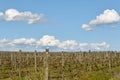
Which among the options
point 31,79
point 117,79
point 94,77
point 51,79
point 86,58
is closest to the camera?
point 117,79

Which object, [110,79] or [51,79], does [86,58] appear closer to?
[51,79]

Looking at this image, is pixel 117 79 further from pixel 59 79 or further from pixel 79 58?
pixel 79 58

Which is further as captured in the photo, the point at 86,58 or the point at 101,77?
the point at 86,58

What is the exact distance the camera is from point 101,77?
3394cm

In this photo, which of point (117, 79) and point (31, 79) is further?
point (31, 79)

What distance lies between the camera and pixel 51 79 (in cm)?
4450

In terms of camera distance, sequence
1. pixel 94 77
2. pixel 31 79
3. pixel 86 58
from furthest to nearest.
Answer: pixel 86 58 < pixel 31 79 < pixel 94 77

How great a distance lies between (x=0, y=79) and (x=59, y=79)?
28.5ft

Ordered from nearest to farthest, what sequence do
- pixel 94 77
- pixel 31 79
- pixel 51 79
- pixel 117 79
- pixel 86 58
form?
pixel 117 79 < pixel 94 77 < pixel 31 79 < pixel 51 79 < pixel 86 58

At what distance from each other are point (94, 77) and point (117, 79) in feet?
10.1

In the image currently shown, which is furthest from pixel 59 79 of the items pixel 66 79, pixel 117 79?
pixel 117 79

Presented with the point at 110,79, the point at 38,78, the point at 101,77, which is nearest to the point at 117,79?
the point at 110,79

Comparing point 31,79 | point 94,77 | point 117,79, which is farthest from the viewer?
point 31,79

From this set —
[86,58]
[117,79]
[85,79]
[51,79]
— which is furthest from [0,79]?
[86,58]
